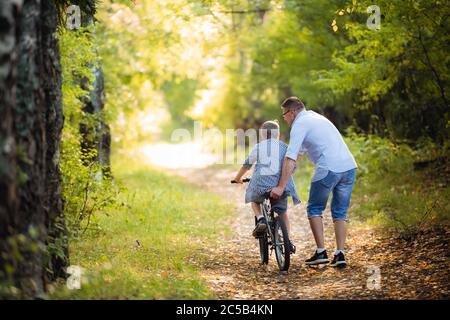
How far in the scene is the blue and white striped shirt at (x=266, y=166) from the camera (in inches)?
332

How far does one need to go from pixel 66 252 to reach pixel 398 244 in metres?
5.01

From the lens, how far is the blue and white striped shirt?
27.6ft

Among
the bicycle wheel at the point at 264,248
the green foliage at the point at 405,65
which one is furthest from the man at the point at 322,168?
the green foliage at the point at 405,65

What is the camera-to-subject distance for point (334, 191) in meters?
8.31

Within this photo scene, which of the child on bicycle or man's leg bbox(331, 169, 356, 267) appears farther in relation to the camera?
the child on bicycle

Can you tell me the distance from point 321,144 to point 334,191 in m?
0.69

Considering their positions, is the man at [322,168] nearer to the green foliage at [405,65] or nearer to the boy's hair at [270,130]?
the boy's hair at [270,130]

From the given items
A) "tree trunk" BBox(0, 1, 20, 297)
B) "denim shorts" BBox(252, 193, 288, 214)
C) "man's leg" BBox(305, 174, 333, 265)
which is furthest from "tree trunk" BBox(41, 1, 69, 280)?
"man's leg" BBox(305, 174, 333, 265)

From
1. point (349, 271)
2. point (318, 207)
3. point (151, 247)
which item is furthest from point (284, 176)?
point (151, 247)

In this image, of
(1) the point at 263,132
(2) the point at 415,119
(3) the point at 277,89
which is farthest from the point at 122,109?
(1) the point at 263,132

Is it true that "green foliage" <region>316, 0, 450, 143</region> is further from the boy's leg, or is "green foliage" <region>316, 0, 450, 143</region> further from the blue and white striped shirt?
the boy's leg

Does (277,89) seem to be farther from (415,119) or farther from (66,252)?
(66,252)

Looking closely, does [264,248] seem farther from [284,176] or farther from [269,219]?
[284,176]

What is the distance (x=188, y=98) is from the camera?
56.7 metres
